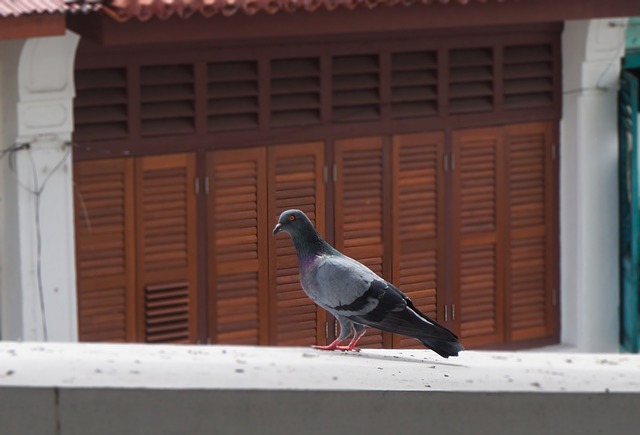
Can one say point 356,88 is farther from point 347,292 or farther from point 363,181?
point 347,292

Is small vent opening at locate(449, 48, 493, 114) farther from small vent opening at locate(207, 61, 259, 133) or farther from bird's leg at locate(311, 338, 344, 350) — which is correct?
bird's leg at locate(311, 338, 344, 350)

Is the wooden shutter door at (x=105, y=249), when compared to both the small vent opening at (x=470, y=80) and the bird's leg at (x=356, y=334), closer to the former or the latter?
the small vent opening at (x=470, y=80)

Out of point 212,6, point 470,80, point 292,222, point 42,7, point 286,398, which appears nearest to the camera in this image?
point 286,398

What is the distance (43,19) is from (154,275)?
1.91 m

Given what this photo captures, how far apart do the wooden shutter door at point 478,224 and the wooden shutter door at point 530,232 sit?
13 centimetres

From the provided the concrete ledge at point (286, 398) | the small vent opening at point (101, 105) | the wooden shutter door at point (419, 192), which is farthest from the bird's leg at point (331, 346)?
the wooden shutter door at point (419, 192)

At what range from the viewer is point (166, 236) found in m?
9.95

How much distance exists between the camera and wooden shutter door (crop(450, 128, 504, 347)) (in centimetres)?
1073

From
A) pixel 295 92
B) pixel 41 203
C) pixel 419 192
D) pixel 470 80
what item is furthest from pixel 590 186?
pixel 41 203

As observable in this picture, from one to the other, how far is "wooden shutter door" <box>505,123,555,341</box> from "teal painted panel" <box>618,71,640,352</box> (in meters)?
0.49

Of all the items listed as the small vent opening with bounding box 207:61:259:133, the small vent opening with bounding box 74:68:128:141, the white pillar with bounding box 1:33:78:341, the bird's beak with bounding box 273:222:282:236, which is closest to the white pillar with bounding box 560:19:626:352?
the small vent opening with bounding box 207:61:259:133

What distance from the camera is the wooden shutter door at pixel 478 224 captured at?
10.7 m

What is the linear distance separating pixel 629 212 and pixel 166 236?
332 cm

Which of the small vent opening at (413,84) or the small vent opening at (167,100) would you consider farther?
the small vent opening at (413,84)
